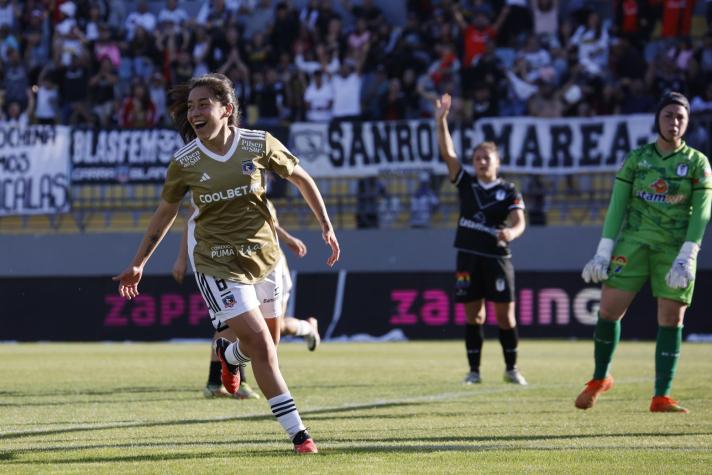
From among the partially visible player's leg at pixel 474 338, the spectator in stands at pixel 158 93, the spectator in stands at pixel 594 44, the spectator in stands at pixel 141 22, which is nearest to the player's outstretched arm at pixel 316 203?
the partially visible player's leg at pixel 474 338

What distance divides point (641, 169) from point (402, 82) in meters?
14.9

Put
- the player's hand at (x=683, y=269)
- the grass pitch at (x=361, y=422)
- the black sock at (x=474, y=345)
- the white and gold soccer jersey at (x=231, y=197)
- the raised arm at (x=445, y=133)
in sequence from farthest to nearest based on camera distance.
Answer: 1. the black sock at (x=474, y=345)
2. the raised arm at (x=445, y=133)
3. the player's hand at (x=683, y=269)
4. the white and gold soccer jersey at (x=231, y=197)
5. the grass pitch at (x=361, y=422)

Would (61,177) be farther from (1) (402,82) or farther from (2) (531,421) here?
(2) (531,421)

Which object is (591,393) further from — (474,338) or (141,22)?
(141,22)

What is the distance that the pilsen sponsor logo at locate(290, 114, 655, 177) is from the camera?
870 inches

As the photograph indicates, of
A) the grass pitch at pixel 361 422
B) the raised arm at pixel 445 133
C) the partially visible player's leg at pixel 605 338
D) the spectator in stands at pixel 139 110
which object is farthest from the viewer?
the spectator in stands at pixel 139 110

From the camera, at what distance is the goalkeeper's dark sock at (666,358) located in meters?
9.09

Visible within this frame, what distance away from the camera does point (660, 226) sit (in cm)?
904

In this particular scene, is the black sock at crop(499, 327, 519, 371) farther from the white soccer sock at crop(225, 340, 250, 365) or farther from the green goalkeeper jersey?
the white soccer sock at crop(225, 340, 250, 365)

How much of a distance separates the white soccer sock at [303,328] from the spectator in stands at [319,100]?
38.7ft

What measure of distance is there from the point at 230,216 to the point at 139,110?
17.8m

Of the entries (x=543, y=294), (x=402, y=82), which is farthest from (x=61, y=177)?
(x=543, y=294)

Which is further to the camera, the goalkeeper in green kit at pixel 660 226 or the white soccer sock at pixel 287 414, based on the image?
the goalkeeper in green kit at pixel 660 226

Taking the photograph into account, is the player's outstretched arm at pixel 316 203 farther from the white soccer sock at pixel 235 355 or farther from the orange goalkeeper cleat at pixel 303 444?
the white soccer sock at pixel 235 355
